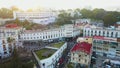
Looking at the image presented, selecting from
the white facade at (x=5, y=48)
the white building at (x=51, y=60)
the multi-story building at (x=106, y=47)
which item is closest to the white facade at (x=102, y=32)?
the multi-story building at (x=106, y=47)

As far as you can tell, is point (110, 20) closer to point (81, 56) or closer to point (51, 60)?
point (81, 56)

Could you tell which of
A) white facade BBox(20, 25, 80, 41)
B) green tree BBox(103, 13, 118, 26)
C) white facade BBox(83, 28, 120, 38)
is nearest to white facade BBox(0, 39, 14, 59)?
white facade BBox(20, 25, 80, 41)

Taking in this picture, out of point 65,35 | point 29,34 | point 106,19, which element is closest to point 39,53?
point 29,34

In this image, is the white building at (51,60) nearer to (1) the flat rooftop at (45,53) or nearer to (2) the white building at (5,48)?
(1) the flat rooftop at (45,53)

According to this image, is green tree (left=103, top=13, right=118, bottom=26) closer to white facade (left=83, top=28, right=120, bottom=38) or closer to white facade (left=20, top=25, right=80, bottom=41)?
white facade (left=83, top=28, right=120, bottom=38)

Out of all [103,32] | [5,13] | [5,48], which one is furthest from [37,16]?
[5,48]
